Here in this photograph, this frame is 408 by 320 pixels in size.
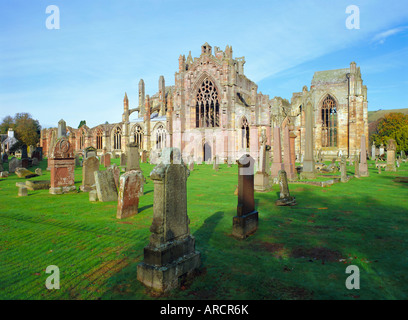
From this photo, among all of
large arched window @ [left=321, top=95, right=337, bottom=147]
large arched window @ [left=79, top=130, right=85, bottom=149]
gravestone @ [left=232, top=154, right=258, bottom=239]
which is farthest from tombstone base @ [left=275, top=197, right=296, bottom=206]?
large arched window @ [left=79, top=130, right=85, bottom=149]

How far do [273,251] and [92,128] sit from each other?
49.6 m

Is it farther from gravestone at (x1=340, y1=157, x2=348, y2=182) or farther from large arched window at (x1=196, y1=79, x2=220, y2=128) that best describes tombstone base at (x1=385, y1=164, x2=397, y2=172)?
large arched window at (x1=196, y1=79, x2=220, y2=128)

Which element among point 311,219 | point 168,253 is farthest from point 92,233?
point 311,219

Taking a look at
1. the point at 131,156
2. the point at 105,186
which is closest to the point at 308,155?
the point at 131,156

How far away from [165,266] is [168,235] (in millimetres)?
409

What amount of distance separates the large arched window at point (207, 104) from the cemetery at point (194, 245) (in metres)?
27.9

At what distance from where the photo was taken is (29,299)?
10.3 ft

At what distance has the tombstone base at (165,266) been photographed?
3.34 m

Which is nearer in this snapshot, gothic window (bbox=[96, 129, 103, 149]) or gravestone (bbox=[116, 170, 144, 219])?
gravestone (bbox=[116, 170, 144, 219])

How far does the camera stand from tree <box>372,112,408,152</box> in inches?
1527

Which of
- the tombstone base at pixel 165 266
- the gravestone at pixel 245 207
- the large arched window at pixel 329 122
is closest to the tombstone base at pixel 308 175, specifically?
the gravestone at pixel 245 207

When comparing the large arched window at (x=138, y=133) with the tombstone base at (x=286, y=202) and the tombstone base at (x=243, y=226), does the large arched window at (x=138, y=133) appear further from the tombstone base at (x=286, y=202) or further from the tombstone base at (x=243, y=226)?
the tombstone base at (x=243, y=226)

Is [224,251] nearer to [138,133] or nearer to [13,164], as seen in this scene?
[13,164]
